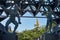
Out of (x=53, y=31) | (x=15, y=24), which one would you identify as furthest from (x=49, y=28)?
(x=15, y=24)

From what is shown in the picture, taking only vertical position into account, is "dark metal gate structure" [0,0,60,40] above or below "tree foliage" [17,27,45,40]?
above

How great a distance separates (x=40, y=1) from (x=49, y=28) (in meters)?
2.53

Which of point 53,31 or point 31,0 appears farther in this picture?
point 31,0

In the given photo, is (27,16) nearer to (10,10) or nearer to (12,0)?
(12,0)

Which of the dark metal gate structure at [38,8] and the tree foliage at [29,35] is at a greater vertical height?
the dark metal gate structure at [38,8]

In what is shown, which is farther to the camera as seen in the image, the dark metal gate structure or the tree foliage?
the tree foliage

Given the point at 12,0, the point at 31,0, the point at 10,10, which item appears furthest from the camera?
the point at 31,0

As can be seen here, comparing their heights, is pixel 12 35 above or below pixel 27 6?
below

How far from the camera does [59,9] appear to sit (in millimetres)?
22281

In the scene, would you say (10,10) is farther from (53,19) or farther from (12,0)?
(53,19)

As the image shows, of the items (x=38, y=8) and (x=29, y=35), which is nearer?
(x=38, y=8)

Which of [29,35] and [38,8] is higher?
[38,8]

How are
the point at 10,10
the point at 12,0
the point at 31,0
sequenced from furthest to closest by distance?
1. the point at 31,0
2. the point at 12,0
3. the point at 10,10

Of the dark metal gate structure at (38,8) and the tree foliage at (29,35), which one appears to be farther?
the tree foliage at (29,35)
